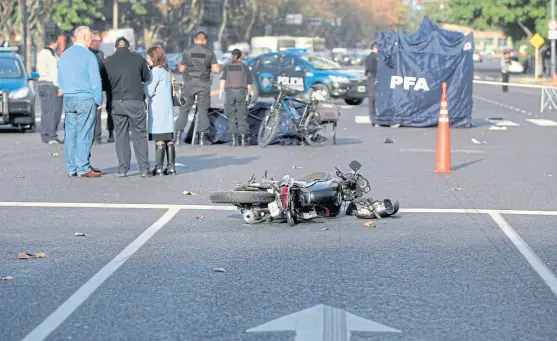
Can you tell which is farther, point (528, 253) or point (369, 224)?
point (369, 224)

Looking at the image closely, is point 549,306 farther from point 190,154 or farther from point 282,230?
point 190,154

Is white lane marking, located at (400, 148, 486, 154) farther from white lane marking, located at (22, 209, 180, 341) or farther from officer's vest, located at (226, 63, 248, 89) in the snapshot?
white lane marking, located at (22, 209, 180, 341)

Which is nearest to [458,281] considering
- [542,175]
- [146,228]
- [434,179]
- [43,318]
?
[43,318]

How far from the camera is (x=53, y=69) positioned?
2180cm

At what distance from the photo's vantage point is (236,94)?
21.2 metres

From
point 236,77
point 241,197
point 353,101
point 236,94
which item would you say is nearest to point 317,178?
point 241,197

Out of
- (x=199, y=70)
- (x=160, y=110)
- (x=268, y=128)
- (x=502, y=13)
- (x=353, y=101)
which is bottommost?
(x=353, y=101)

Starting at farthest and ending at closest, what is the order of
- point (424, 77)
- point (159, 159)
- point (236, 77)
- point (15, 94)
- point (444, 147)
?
point (424, 77) < point (15, 94) < point (236, 77) < point (444, 147) < point (159, 159)

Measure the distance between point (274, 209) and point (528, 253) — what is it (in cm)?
247

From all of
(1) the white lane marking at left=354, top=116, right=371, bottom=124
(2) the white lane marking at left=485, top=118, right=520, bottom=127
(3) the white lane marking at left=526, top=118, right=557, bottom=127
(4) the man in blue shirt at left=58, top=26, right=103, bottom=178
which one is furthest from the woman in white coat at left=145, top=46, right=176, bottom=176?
(3) the white lane marking at left=526, top=118, right=557, bottom=127

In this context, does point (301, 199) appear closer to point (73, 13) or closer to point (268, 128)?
point (268, 128)

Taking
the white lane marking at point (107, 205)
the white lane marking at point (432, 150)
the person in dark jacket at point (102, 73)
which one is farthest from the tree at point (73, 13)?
the white lane marking at point (107, 205)

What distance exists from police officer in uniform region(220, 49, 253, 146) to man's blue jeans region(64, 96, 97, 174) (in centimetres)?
535

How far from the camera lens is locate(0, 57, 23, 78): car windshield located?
83.6ft
